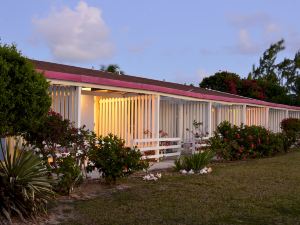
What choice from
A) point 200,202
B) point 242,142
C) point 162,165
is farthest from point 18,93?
point 242,142

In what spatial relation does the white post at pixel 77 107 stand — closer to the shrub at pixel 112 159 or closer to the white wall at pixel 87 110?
the shrub at pixel 112 159

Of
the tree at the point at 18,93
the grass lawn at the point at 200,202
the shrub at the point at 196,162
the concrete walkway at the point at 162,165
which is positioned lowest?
the grass lawn at the point at 200,202

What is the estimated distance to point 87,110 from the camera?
53.8ft

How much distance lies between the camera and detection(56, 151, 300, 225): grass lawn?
7.93m

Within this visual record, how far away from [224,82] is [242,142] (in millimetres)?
22798

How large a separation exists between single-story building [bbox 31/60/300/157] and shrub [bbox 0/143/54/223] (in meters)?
2.17

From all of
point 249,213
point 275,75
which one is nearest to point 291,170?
point 249,213

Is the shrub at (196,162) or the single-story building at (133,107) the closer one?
the single-story building at (133,107)

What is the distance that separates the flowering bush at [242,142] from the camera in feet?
55.2

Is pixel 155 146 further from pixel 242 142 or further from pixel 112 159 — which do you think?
pixel 112 159

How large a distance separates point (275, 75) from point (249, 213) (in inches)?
1893

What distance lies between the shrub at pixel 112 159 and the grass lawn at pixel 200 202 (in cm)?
43

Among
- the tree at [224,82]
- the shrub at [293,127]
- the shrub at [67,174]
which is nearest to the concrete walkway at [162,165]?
the shrub at [67,174]

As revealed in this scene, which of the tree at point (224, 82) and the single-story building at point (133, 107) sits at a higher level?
the tree at point (224, 82)
